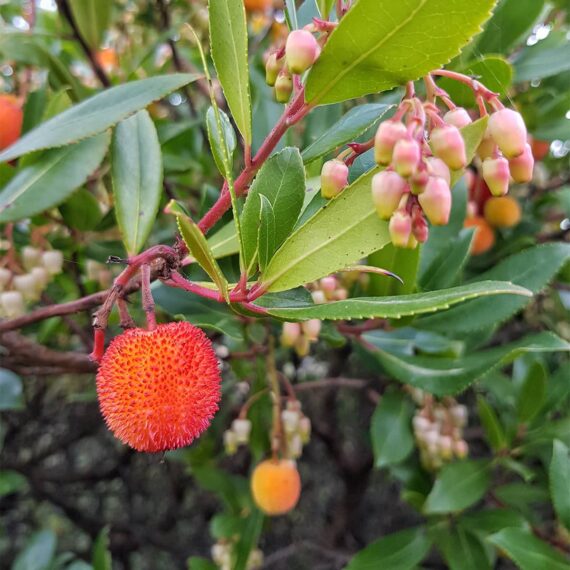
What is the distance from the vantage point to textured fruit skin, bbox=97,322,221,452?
59 centimetres

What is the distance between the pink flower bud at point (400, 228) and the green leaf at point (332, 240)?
60 mm

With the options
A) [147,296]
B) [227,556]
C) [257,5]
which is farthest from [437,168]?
[257,5]

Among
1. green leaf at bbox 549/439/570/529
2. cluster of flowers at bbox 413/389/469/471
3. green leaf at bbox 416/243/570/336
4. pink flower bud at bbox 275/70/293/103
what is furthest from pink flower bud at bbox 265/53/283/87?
cluster of flowers at bbox 413/389/469/471

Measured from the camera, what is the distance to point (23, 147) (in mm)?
719

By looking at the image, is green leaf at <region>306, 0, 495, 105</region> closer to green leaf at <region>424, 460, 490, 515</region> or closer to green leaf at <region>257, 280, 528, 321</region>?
green leaf at <region>257, 280, 528, 321</region>

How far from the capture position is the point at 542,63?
1001mm

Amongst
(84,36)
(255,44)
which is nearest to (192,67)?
(255,44)

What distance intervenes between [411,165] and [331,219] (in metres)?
0.12

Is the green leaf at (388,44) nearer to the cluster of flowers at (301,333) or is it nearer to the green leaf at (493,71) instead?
the green leaf at (493,71)

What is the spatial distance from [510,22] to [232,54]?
0.64 m

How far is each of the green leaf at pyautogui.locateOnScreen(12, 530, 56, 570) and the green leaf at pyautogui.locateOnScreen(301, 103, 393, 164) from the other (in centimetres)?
113

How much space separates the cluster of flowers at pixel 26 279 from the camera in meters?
0.98

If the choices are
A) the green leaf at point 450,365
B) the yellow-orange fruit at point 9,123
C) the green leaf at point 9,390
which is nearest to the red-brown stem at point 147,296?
the green leaf at point 450,365

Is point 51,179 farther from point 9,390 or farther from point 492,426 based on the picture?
point 492,426
